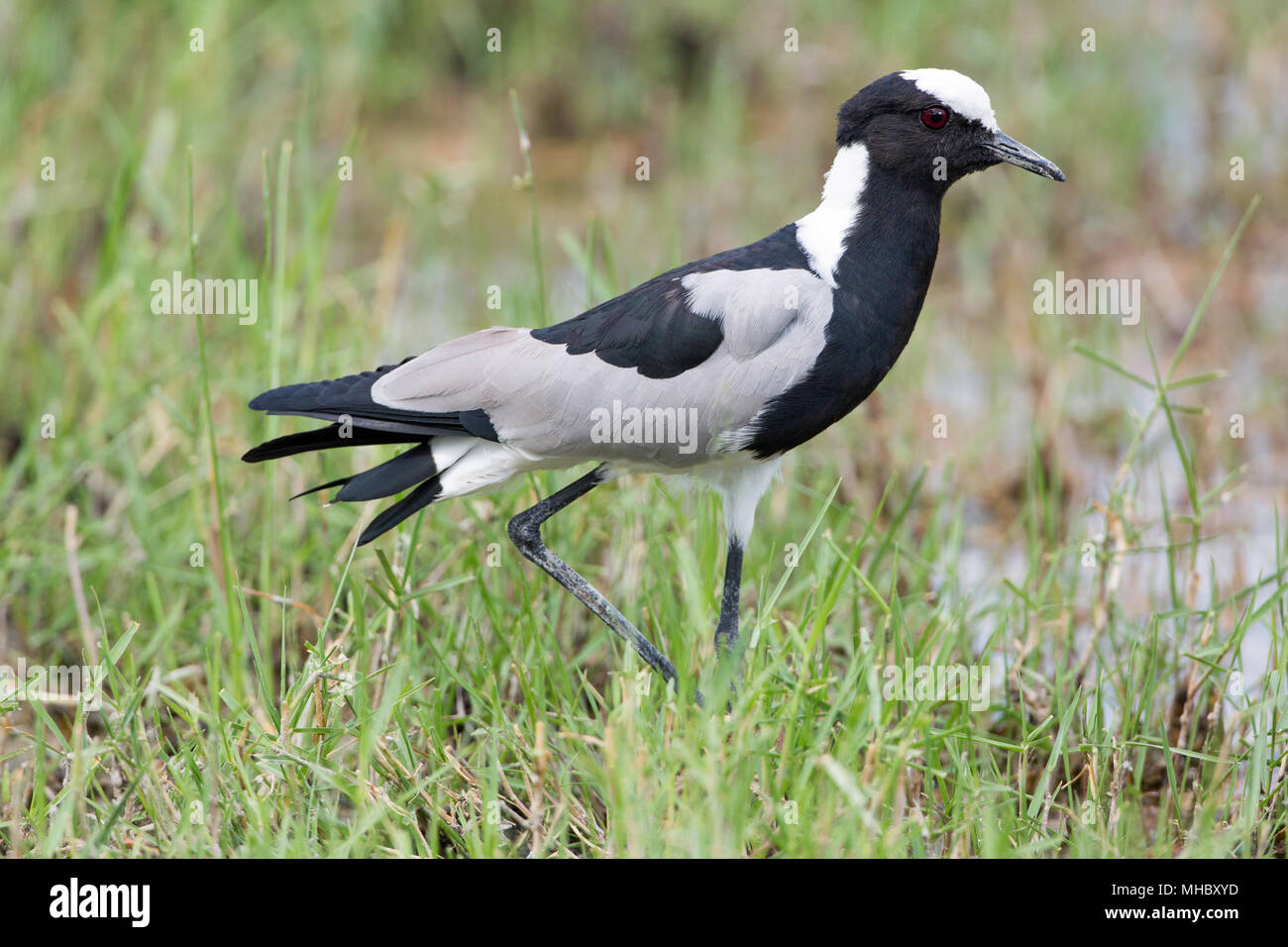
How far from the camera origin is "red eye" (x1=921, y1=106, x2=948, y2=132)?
346cm

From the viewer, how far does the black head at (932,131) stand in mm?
3453

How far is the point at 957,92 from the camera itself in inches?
135

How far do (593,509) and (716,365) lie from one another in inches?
37.2

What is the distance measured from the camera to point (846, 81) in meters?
7.39

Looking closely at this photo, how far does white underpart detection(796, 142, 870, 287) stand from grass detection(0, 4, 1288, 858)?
0.50 metres

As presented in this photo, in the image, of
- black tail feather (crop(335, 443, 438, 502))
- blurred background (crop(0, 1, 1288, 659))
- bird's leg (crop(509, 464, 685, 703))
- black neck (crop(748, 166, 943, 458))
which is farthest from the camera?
blurred background (crop(0, 1, 1288, 659))

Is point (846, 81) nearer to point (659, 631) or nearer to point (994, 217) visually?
point (994, 217)

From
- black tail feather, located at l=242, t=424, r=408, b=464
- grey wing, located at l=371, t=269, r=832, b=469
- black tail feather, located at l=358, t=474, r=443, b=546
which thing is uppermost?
grey wing, located at l=371, t=269, r=832, b=469

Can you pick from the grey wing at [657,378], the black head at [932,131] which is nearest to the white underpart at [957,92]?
the black head at [932,131]

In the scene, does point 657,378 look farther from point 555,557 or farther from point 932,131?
point 932,131

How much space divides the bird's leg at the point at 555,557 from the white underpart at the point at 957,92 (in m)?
1.11

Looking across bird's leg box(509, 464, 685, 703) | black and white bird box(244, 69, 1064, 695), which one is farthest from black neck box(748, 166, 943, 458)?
bird's leg box(509, 464, 685, 703)

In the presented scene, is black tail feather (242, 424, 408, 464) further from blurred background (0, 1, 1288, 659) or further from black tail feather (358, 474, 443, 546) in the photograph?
blurred background (0, 1, 1288, 659)

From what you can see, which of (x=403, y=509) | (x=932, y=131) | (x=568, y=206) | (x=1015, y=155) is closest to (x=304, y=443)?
(x=403, y=509)
